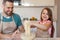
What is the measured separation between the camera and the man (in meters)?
0.80

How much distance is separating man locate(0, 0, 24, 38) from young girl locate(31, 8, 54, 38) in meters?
0.12

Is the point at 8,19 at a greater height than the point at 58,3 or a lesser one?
lesser

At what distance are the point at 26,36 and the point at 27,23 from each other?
90 mm

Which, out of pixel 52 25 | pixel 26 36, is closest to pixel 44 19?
pixel 52 25

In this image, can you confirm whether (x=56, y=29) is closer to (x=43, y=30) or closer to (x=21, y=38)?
(x=43, y=30)

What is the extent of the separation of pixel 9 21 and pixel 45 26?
9.6 inches

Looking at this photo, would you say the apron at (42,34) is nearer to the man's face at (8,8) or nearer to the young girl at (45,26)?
the young girl at (45,26)

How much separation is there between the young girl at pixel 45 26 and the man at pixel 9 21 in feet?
0.40

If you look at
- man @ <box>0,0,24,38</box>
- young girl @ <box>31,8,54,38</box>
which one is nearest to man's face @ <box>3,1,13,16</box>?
man @ <box>0,0,24,38</box>

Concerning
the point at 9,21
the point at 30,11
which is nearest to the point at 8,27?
the point at 9,21

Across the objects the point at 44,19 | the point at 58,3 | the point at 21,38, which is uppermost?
the point at 58,3

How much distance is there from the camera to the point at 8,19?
31.7 inches

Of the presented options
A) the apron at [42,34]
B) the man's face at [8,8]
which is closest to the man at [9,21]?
the man's face at [8,8]

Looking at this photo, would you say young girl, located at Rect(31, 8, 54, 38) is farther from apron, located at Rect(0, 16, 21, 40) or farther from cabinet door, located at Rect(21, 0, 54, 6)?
apron, located at Rect(0, 16, 21, 40)
